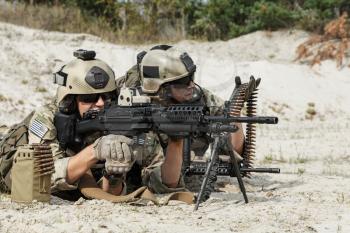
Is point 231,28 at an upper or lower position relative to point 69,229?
upper

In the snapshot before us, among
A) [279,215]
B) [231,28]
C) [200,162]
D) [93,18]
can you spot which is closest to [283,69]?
[231,28]

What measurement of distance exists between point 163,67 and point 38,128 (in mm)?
1024

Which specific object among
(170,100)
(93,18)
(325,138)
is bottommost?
(325,138)

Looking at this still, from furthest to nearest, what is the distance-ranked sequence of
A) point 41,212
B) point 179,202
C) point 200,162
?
point 200,162 < point 179,202 < point 41,212

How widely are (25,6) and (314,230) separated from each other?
14.9 meters

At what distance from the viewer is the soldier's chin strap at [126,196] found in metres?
5.50

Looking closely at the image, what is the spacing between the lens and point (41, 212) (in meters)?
A: 4.98

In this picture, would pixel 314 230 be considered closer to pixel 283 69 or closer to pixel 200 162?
pixel 200 162

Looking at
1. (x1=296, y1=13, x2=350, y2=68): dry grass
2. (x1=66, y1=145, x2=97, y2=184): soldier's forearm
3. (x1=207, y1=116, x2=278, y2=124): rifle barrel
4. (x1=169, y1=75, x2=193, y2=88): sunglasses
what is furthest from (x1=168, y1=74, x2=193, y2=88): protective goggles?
(x1=296, y1=13, x2=350, y2=68): dry grass

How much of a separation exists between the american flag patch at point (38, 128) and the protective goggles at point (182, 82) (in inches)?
38.6

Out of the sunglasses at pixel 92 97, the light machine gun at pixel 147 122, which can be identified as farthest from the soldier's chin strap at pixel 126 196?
the sunglasses at pixel 92 97

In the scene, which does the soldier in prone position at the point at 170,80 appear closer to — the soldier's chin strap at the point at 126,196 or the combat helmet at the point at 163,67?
the combat helmet at the point at 163,67

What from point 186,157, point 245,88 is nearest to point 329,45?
point 245,88

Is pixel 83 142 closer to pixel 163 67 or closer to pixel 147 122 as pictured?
pixel 147 122
